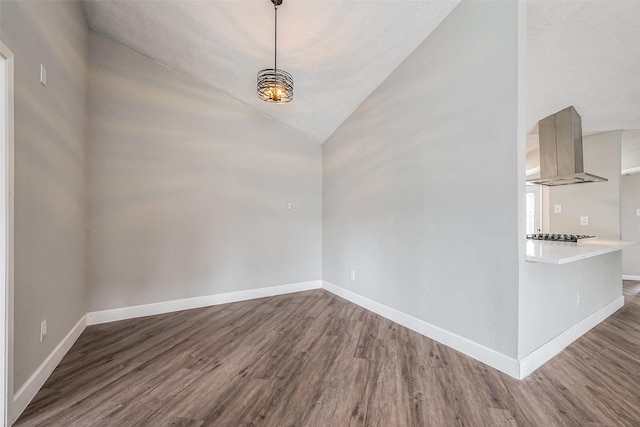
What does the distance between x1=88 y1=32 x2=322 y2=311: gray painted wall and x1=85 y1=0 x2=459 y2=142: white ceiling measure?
0.35m

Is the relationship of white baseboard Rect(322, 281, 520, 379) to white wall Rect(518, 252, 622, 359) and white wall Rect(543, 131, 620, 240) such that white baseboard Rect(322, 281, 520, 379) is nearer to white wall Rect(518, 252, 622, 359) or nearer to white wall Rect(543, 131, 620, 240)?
white wall Rect(518, 252, 622, 359)

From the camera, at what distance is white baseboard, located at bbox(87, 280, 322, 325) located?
300 centimetres

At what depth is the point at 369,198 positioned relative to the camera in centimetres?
338

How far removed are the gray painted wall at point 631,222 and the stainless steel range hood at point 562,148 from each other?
3.39 meters

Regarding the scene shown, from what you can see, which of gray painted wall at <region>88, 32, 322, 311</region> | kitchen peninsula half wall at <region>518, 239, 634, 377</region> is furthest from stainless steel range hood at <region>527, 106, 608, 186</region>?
gray painted wall at <region>88, 32, 322, 311</region>

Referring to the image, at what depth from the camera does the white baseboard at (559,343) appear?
198 cm

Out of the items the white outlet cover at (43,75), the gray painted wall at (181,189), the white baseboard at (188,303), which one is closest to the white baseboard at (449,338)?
the white baseboard at (188,303)

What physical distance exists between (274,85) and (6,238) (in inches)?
81.9

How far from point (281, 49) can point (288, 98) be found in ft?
2.11

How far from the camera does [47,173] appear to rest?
77.7 inches

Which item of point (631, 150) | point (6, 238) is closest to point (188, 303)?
point (6, 238)

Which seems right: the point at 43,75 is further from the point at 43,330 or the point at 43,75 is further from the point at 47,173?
the point at 43,330

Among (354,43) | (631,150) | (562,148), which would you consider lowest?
(562,148)

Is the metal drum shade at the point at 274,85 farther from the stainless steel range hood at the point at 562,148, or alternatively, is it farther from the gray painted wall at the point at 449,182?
the stainless steel range hood at the point at 562,148
